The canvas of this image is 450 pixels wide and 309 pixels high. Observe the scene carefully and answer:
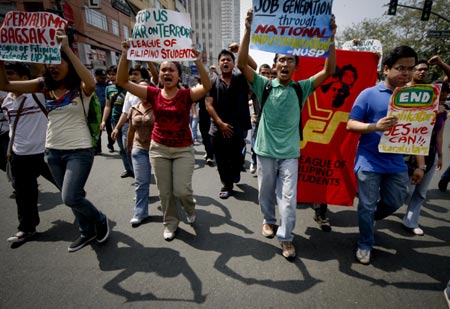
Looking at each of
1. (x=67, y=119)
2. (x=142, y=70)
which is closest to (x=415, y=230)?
(x=67, y=119)

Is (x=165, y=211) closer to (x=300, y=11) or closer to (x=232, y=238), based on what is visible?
(x=232, y=238)

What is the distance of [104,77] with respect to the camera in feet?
22.1

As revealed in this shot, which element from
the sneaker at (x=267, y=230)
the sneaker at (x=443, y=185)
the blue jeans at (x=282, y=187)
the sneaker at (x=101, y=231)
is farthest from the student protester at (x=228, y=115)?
the sneaker at (x=443, y=185)

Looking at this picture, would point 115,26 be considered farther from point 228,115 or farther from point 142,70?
point 228,115

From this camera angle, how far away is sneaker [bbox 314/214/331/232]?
309 centimetres

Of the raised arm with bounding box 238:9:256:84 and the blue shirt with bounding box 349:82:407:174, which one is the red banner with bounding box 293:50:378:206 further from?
the raised arm with bounding box 238:9:256:84

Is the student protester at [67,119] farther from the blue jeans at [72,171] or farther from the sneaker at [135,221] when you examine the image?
the sneaker at [135,221]

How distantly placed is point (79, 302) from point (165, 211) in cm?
117

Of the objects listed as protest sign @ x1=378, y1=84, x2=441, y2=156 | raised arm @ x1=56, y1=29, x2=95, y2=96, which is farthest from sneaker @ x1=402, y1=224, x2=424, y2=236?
raised arm @ x1=56, y1=29, x2=95, y2=96

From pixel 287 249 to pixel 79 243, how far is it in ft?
7.59

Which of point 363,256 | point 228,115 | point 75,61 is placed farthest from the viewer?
point 228,115

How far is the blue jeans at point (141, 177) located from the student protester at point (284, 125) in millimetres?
1604

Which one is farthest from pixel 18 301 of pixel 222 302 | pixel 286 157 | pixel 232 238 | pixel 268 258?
pixel 286 157

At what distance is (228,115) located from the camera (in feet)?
12.9
